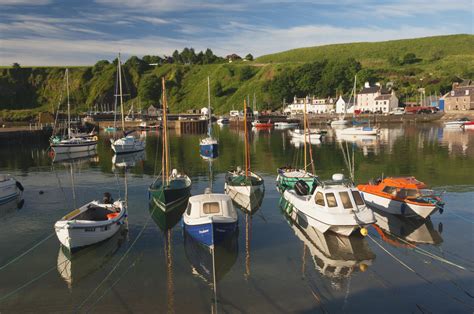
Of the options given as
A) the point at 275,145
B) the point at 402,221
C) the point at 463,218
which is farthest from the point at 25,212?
the point at 275,145

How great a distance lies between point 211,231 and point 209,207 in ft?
7.70

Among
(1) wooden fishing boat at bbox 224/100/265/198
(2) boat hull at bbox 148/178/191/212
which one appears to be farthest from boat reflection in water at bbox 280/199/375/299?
(2) boat hull at bbox 148/178/191/212

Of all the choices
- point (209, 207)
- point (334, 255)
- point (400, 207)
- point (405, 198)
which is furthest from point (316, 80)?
point (334, 255)

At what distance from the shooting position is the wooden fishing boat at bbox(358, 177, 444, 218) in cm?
2803

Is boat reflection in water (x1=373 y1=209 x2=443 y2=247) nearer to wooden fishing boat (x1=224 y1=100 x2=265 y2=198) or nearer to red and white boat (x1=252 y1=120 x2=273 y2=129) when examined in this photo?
wooden fishing boat (x1=224 y1=100 x2=265 y2=198)

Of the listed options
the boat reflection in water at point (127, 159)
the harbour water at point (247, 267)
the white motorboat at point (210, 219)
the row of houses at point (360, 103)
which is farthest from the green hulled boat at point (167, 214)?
the row of houses at point (360, 103)

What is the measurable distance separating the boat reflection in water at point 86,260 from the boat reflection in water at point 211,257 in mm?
4448

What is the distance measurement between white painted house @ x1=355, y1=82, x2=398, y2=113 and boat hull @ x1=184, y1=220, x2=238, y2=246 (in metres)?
147

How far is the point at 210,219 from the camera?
22922 millimetres

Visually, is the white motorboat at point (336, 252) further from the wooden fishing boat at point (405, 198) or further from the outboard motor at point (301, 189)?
the wooden fishing boat at point (405, 198)

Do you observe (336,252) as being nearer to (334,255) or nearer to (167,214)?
(334,255)

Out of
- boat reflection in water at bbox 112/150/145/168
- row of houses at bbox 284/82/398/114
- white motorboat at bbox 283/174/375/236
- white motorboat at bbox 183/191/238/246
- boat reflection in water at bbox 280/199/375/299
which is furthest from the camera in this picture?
row of houses at bbox 284/82/398/114

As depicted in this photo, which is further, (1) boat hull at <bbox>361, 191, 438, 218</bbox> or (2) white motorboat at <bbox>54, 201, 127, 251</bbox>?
(1) boat hull at <bbox>361, 191, 438, 218</bbox>

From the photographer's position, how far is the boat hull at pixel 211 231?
888 inches
